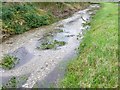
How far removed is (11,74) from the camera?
880 inches

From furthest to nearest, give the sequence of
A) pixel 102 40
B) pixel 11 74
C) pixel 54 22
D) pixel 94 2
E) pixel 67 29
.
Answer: pixel 94 2
pixel 54 22
pixel 67 29
pixel 102 40
pixel 11 74

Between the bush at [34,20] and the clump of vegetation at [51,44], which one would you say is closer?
the clump of vegetation at [51,44]

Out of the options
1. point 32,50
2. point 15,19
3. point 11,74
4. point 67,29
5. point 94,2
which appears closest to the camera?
point 11,74

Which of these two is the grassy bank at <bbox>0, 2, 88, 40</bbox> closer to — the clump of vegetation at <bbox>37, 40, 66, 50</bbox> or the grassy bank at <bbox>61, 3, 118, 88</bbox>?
the clump of vegetation at <bbox>37, 40, 66, 50</bbox>

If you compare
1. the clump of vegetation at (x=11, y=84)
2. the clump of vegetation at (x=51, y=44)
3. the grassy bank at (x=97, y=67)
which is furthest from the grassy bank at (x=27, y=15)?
the clump of vegetation at (x=11, y=84)

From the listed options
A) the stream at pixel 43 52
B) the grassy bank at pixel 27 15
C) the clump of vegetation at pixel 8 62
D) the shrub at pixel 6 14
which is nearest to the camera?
the stream at pixel 43 52

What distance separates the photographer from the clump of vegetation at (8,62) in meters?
24.3

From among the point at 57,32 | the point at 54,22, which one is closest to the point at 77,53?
the point at 57,32

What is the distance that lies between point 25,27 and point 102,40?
48.5 ft

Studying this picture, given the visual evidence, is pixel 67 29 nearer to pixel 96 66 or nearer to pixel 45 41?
pixel 45 41

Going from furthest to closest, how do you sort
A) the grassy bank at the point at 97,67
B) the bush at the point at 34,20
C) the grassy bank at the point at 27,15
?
the bush at the point at 34,20, the grassy bank at the point at 27,15, the grassy bank at the point at 97,67

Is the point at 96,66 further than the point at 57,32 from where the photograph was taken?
No

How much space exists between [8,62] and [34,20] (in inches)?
664

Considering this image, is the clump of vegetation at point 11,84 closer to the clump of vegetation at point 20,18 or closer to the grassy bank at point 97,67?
the grassy bank at point 97,67
